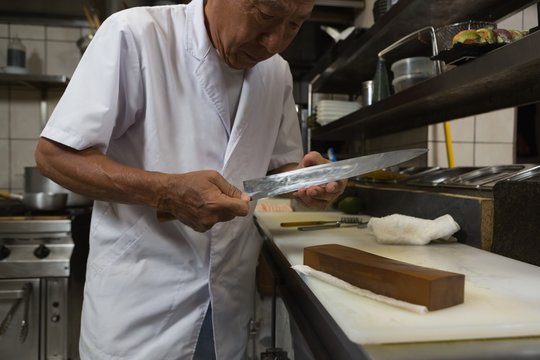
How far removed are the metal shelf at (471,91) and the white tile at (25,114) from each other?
1.90 m

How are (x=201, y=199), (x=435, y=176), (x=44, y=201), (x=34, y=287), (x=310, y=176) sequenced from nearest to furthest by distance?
1. (x=201, y=199)
2. (x=310, y=176)
3. (x=435, y=176)
4. (x=34, y=287)
5. (x=44, y=201)

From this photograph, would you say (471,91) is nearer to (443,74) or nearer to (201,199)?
(443,74)

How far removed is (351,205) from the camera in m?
1.41

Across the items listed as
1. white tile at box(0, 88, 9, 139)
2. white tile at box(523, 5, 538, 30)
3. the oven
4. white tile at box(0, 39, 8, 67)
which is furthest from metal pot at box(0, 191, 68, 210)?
white tile at box(523, 5, 538, 30)

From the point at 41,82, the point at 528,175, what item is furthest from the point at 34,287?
the point at 528,175

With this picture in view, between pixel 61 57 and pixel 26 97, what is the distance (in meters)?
0.32

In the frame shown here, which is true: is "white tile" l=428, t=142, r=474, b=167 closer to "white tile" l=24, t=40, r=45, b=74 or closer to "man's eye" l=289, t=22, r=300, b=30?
"man's eye" l=289, t=22, r=300, b=30

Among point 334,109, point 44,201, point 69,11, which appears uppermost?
point 69,11

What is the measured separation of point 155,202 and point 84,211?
1531 mm

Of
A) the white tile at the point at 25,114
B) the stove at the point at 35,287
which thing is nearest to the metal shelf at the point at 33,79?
the white tile at the point at 25,114

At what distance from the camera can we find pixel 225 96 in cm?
83

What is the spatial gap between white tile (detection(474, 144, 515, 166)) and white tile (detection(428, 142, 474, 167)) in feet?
0.10

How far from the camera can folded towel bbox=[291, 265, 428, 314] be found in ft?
1.43

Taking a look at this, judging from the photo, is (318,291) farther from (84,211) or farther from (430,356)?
(84,211)
